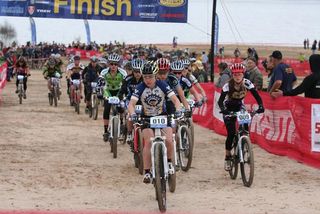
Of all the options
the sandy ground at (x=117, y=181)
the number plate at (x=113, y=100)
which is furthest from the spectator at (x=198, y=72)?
the number plate at (x=113, y=100)

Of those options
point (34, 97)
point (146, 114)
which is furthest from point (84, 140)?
point (34, 97)

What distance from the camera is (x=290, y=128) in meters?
13.6

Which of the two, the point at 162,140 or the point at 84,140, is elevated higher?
the point at 162,140

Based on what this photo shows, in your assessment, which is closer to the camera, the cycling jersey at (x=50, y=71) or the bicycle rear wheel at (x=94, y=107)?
the bicycle rear wheel at (x=94, y=107)

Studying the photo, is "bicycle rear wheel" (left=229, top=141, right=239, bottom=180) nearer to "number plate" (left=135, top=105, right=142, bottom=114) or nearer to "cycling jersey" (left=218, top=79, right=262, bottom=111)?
"cycling jersey" (left=218, top=79, right=262, bottom=111)

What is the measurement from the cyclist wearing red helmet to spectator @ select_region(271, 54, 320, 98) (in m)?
1.68

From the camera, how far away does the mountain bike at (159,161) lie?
8766 millimetres

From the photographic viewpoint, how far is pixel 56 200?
9.40 meters

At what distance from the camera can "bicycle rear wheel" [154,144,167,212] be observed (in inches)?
344

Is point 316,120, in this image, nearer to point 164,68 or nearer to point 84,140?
point 164,68

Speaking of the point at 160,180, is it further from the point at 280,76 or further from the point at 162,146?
the point at 280,76

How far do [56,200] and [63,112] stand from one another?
12.5 meters

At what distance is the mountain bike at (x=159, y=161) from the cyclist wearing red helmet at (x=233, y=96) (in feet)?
6.31

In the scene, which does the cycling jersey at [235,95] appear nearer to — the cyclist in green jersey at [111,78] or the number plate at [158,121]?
the number plate at [158,121]
